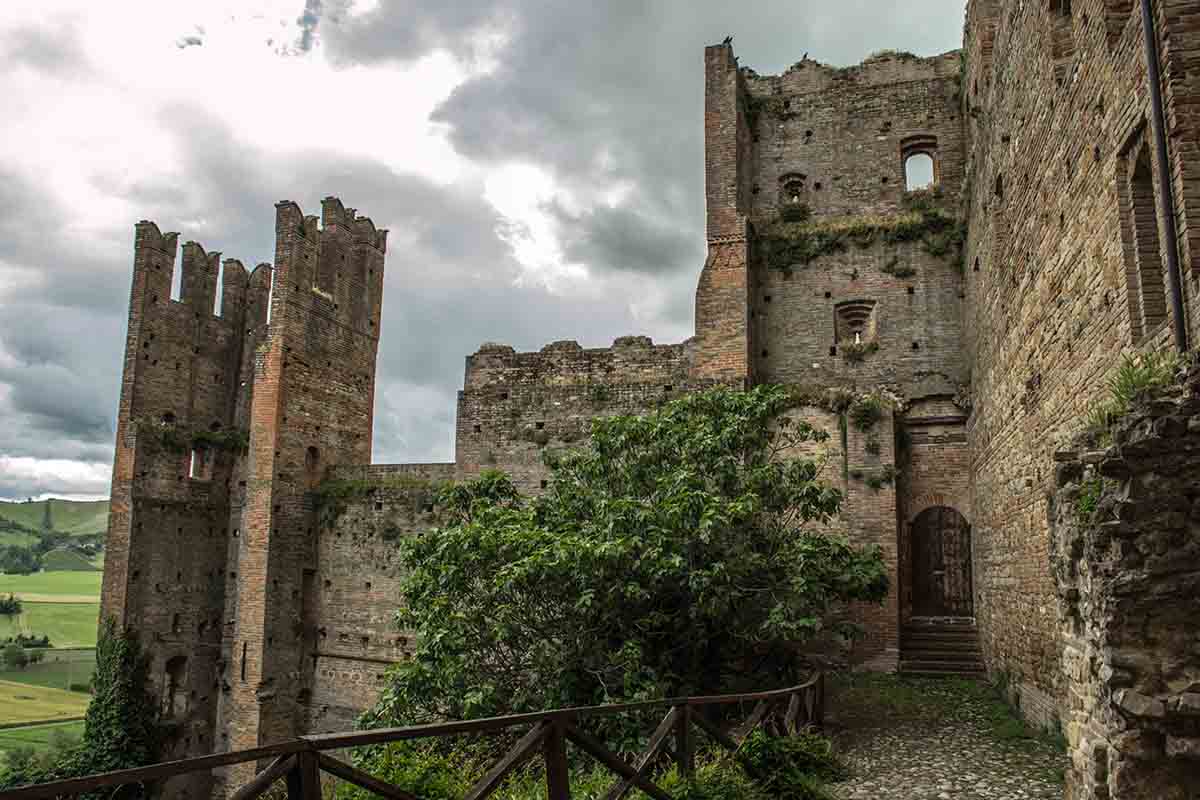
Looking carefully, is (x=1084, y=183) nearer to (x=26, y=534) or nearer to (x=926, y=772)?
(x=926, y=772)

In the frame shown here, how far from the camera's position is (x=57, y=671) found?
3800 cm

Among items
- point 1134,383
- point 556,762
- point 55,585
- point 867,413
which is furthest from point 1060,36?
point 55,585

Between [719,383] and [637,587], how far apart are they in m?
8.51

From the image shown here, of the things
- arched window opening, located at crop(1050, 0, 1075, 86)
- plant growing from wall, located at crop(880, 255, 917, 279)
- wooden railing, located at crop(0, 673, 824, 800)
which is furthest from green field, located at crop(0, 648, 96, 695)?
arched window opening, located at crop(1050, 0, 1075, 86)

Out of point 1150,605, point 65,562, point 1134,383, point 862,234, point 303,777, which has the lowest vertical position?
point 65,562

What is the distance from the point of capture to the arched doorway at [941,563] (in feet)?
69.3

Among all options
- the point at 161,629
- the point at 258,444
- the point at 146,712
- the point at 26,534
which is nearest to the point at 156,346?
the point at 258,444

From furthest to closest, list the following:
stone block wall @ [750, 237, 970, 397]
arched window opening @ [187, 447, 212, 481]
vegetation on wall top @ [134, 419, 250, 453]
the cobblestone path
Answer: arched window opening @ [187, 447, 212, 481] → vegetation on wall top @ [134, 419, 250, 453] → stone block wall @ [750, 237, 970, 397] → the cobblestone path

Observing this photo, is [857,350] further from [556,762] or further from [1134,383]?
[556,762]

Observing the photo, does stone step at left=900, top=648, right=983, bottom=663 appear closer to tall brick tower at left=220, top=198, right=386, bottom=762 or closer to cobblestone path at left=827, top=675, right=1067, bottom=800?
cobblestone path at left=827, top=675, right=1067, bottom=800

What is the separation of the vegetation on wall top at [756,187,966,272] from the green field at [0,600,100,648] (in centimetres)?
4074

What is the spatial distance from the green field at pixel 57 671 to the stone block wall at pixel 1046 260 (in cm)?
3466

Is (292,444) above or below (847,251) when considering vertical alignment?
below

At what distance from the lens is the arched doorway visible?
21.1 metres
